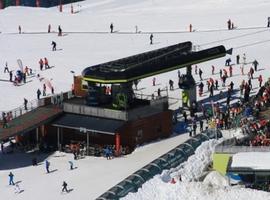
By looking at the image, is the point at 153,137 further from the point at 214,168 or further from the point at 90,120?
the point at 214,168

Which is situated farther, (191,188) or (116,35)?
(116,35)

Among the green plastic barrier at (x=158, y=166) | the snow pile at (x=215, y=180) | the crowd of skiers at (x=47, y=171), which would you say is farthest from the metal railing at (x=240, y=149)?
the crowd of skiers at (x=47, y=171)

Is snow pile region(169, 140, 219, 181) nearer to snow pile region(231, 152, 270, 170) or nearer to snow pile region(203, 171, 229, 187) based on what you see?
snow pile region(203, 171, 229, 187)

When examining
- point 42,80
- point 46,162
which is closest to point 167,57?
point 46,162

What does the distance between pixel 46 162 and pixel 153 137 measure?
6409 millimetres

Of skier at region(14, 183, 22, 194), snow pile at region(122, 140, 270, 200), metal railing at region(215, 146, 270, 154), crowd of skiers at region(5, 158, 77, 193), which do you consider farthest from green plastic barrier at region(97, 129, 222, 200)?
skier at region(14, 183, 22, 194)

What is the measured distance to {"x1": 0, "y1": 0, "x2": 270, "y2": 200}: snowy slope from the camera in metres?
37.5

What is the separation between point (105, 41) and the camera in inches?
2643

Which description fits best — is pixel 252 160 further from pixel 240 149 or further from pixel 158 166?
pixel 158 166

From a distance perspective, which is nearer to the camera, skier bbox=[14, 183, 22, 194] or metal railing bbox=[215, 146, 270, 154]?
metal railing bbox=[215, 146, 270, 154]

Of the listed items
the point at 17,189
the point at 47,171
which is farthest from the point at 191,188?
the point at 47,171

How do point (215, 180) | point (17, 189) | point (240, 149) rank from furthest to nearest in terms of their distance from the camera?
point (17, 189), point (240, 149), point (215, 180)

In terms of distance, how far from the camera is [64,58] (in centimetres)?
6316

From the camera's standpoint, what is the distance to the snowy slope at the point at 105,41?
123 ft
